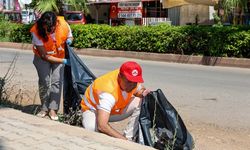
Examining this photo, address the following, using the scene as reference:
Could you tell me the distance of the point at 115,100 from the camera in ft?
15.0

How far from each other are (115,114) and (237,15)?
1875 cm

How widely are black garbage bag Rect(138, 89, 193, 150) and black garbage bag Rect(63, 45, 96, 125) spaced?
125cm

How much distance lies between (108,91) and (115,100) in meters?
0.12

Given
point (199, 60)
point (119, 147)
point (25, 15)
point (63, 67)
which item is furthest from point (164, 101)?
point (25, 15)

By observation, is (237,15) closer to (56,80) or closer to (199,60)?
(199,60)

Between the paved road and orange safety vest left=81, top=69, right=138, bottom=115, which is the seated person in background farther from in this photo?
the paved road

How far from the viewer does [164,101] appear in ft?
15.1

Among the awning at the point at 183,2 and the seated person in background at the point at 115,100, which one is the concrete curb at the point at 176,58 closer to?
the awning at the point at 183,2

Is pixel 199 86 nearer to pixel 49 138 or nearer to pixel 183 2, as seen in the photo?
pixel 49 138

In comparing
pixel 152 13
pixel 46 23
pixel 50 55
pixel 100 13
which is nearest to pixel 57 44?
pixel 50 55

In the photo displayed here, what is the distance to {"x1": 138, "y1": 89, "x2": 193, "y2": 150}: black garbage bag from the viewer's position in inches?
177

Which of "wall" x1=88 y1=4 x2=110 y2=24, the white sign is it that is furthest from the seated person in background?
"wall" x1=88 y1=4 x2=110 y2=24

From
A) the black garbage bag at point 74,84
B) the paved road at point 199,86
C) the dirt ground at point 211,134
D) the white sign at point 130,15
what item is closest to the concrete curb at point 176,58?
the paved road at point 199,86

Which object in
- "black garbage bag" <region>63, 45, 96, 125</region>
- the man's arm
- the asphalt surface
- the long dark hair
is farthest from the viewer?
the asphalt surface
